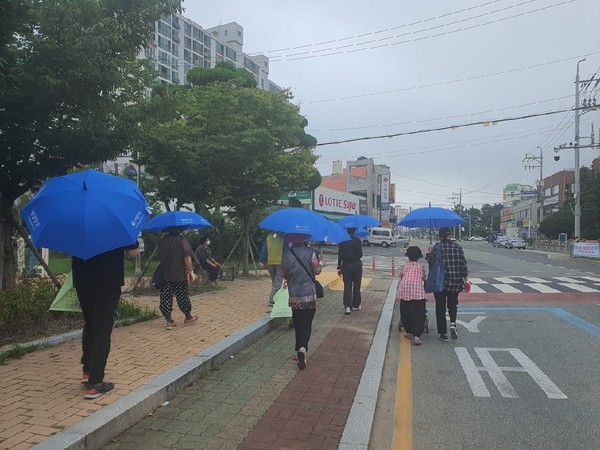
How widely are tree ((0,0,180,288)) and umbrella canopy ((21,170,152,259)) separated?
1.94 m

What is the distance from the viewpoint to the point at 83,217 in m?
4.29

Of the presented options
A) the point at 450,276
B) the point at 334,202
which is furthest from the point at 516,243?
the point at 450,276

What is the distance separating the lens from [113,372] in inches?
A: 208

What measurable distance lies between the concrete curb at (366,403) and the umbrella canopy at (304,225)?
1.72 metres

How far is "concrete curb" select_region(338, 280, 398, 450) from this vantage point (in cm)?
399

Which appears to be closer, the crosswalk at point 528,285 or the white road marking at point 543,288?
the white road marking at point 543,288

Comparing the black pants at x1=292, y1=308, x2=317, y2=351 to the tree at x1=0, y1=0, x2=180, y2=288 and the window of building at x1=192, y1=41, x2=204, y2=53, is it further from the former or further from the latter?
the window of building at x1=192, y1=41, x2=204, y2=53

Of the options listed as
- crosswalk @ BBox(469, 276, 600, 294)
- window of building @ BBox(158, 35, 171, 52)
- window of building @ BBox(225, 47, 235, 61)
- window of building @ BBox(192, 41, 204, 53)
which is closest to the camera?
crosswalk @ BBox(469, 276, 600, 294)

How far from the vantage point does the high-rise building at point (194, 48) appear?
8362cm

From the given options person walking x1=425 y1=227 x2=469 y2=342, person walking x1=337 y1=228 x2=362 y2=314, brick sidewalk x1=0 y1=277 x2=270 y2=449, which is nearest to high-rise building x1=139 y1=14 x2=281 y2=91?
person walking x1=337 y1=228 x2=362 y2=314

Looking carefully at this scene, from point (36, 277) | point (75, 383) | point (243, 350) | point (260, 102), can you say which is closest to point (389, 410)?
point (243, 350)

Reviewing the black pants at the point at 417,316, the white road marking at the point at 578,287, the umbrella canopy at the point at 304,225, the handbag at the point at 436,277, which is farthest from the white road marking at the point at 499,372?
the white road marking at the point at 578,287

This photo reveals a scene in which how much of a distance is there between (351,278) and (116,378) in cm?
569

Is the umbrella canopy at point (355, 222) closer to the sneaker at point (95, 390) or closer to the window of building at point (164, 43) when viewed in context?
the sneaker at point (95, 390)
